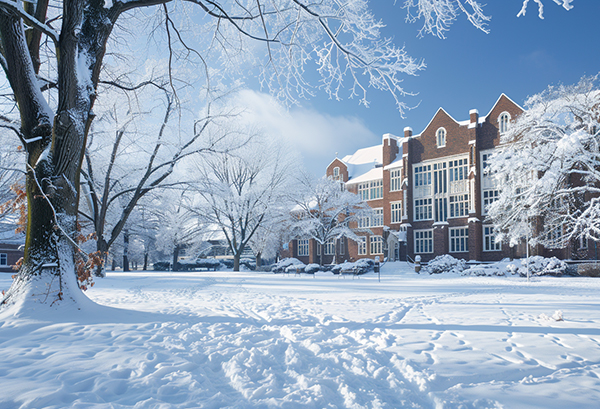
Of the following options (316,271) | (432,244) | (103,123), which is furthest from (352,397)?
(432,244)

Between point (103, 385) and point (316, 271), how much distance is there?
→ 2630 cm

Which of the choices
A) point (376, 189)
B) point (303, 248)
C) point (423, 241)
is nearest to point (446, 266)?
point (423, 241)

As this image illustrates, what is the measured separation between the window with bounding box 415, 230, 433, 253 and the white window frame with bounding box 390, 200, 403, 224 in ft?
8.78

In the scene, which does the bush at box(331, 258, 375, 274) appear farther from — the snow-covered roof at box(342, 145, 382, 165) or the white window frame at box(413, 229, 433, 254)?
the snow-covered roof at box(342, 145, 382, 165)

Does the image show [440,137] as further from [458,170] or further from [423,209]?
[423,209]

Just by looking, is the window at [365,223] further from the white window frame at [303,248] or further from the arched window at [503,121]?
the arched window at [503,121]

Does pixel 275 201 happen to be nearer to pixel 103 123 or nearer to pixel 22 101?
pixel 103 123

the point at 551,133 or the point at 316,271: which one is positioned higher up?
the point at 551,133

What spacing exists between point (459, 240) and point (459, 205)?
120 inches

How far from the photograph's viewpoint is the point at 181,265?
4300 cm

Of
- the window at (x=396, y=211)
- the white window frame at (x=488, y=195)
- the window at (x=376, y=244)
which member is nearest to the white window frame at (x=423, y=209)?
the window at (x=396, y=211)

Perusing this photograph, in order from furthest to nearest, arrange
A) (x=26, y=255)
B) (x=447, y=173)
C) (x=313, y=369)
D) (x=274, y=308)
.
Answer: (x=447, y=173) → (x=274, y=308) → (x=26, y=255) → (x=313, y=369)

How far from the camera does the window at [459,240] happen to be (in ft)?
107

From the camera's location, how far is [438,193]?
34.7 metres
